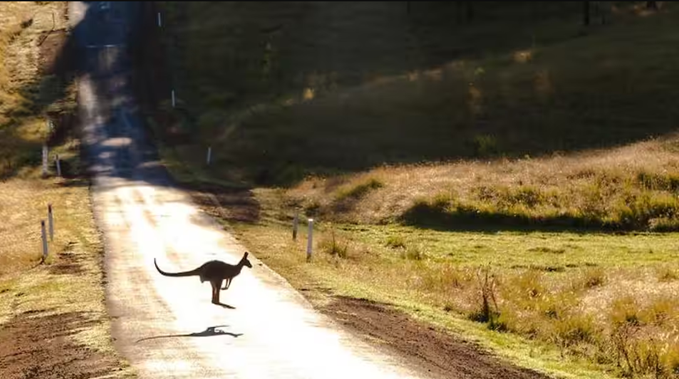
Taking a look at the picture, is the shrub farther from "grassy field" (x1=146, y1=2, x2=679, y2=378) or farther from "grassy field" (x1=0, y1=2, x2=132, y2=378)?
"grassy field" (x1=0, y1=2, x2=132, y2=378)

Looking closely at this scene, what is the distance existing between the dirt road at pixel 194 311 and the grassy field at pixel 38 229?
1.76 ft

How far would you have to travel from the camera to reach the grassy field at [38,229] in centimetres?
1565

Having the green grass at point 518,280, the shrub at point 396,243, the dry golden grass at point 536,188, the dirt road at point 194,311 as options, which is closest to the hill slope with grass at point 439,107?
the dry golden grass at point 536,188

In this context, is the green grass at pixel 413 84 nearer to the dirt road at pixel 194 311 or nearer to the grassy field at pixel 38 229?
the grassy field at pixel 38 229

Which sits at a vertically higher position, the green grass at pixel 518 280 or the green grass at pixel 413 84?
the green grass at pixel 413 84

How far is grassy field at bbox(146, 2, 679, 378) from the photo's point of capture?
20656 millimetres

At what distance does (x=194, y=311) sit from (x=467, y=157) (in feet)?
92.7

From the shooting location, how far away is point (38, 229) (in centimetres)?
2989

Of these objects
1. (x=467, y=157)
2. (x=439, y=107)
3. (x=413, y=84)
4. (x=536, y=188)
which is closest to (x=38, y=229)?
(x=536, y=188)

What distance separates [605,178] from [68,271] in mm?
21197

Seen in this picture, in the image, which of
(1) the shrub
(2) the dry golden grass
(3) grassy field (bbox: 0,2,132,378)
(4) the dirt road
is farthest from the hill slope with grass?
(4) the dirt road

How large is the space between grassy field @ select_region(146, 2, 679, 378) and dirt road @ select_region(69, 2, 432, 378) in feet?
5.45

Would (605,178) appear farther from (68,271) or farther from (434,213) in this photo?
(68,271)

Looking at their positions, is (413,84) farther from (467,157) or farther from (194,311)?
(194,311)
